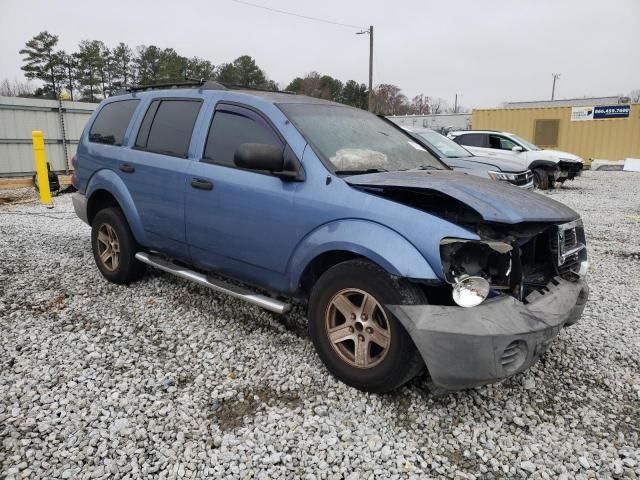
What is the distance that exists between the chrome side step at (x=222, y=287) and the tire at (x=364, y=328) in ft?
0.95

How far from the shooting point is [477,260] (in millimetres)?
2709

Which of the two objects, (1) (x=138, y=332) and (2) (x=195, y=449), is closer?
(2) (x=195, y=449)

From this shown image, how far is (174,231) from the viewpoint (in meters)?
4.00

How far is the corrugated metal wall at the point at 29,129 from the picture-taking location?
1238 centimetres

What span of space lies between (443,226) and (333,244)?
68 cm

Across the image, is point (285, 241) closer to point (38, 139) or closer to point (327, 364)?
point (327, 364)

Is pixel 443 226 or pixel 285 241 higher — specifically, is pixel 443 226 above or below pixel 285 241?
above

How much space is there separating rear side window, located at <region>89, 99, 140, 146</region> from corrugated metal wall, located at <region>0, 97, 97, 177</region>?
943 cm

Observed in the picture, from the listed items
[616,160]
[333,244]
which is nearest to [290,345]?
[333,244]

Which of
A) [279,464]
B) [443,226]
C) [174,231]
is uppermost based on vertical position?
[443,226]

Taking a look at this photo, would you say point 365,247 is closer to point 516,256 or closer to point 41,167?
point 516,256

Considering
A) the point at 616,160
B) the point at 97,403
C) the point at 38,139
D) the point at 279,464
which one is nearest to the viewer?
the point at 279,464

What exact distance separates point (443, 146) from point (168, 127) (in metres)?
6.21

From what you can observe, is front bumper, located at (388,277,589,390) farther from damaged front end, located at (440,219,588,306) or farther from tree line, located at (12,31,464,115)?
tree line, located at (12,31,464,115)
